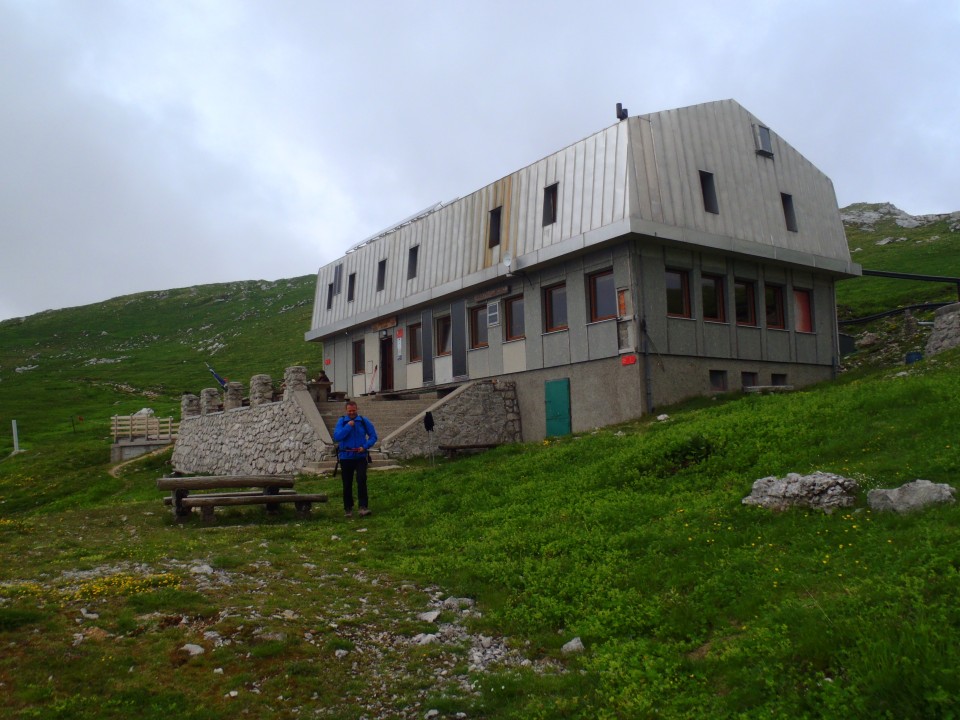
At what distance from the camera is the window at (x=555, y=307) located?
22.6 meters

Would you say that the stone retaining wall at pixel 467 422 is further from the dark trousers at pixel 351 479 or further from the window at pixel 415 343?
the dark trousers at pixel 351 479

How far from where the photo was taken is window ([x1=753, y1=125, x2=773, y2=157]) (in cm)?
2392

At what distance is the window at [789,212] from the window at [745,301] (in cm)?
260

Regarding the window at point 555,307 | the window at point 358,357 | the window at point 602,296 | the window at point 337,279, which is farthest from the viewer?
the window at point 337,279

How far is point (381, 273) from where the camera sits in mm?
31344

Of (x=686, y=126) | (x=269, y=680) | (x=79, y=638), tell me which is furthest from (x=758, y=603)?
(x=686, y=126)

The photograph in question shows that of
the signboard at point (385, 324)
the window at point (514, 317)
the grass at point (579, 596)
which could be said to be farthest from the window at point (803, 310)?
the signboard at point (385, 324)

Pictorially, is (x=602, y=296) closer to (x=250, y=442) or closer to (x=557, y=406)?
(x=557, y=406)

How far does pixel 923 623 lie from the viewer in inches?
201

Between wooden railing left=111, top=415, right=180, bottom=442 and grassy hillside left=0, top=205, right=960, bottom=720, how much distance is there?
2810 cm

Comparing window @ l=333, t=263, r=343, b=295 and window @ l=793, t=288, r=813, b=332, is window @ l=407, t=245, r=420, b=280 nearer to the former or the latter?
window @ l=333, t=263, r=343, b=295

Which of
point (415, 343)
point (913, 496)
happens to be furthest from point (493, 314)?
point (913, 496)

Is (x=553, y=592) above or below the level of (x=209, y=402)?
below

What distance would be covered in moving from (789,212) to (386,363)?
15668mm
